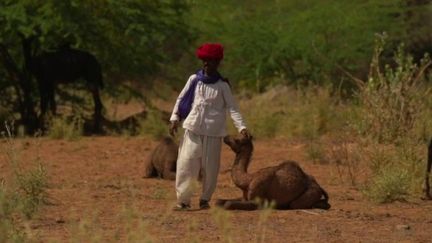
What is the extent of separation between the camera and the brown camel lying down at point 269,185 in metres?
10.0

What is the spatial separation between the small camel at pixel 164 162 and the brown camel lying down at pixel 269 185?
3504 mm

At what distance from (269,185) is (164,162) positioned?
382 cm

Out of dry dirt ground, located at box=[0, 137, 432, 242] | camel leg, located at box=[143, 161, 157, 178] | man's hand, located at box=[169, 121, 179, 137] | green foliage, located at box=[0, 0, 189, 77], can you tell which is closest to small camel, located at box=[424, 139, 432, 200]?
dry dirt ground, located at box=[0, 137, 432, 242]

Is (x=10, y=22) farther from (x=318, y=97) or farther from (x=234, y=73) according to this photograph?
(x=234, y=73)

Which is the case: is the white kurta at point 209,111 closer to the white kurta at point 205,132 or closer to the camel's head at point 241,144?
the white kurta at point 205,132

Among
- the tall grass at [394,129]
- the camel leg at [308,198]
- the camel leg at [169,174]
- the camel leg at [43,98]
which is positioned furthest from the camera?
the camel leg at [43,98]

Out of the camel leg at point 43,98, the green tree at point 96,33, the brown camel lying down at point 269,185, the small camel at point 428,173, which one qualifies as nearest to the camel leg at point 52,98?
the camel leg at point 43,98

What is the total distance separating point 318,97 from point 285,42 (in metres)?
4.66

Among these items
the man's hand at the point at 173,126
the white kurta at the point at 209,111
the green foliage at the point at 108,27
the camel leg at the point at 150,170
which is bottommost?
the camel leg at the point at 150,170

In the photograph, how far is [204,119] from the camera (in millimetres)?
9898

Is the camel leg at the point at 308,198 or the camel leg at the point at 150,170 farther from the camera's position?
the camel leg at the point at 150,170

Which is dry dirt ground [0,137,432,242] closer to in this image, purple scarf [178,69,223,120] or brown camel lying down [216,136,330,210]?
brown camel lying down [216,136,330,210]

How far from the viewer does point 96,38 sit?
21.1 m

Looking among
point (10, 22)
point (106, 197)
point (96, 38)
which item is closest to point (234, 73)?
point (96, 38)
